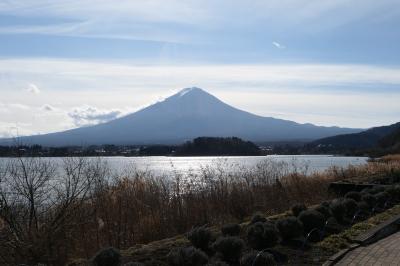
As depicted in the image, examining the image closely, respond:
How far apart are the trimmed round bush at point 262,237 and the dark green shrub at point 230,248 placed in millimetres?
875

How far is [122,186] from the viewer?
14.8 m

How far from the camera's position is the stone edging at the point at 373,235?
8.45 meters

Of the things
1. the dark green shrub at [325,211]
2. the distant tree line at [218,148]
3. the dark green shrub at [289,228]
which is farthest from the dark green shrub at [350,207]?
the distant tree line at [218,148]

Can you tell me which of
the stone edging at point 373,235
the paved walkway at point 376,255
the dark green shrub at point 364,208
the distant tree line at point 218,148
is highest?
the distant tree line at point 218,148

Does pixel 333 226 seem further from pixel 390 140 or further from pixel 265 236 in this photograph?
pixel 390 140

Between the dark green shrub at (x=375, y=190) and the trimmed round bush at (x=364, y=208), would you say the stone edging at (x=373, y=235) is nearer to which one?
the trimmed round bush at (x=364, y=208)

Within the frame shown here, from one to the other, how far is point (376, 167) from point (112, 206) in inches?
646

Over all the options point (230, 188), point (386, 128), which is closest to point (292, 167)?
point (230, 188)

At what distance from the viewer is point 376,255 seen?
8.78m

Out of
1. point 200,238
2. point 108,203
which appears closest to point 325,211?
point 200,238

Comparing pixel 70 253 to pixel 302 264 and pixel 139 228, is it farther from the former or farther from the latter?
pixel 302 264

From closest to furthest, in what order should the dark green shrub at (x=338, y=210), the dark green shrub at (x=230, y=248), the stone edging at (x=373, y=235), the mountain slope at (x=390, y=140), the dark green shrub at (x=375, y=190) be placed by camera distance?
the dark green shrub at (x=230, y=248)
the stone edging at (x=373, y=235)
the dark green shrub at (x=338, y=210)
the dark green shrub at (x=375, y=190)
the mountain slope at (x=390, y=140)

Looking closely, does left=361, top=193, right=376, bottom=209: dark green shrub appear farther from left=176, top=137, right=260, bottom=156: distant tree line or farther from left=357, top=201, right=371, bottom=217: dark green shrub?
left=176, top=137, right=260, bottom=156: distant tree line

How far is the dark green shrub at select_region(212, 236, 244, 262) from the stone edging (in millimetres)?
1221
